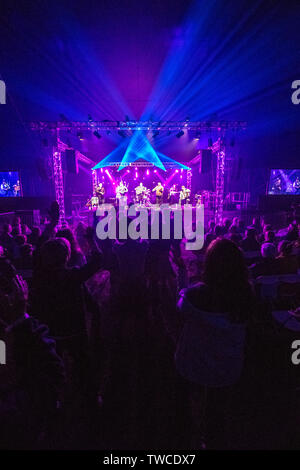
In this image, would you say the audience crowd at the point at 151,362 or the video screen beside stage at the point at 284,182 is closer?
the audience crowd at the point at 151,362

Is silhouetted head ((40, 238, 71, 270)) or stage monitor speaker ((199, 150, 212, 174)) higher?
stage monitor speaker ((199, 150, 212, 174))

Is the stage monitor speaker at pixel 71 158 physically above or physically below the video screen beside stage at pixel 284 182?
above

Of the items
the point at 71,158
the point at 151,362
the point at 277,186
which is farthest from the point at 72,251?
the point at 277,186

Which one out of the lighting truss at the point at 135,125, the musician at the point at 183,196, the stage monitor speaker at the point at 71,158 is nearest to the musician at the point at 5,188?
the stage monitor speaker at the point at 71,158

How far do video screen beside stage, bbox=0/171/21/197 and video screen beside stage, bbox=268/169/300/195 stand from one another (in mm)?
15611

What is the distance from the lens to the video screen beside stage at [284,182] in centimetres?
1523

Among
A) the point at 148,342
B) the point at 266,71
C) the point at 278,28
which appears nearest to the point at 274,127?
the point at 266,71

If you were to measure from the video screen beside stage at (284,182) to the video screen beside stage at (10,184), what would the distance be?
15611 millimetres

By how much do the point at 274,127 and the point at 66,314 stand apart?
52.6ft

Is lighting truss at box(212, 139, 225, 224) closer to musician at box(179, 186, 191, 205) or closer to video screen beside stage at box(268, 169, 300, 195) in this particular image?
musician at box(179, 186, 191, 205)

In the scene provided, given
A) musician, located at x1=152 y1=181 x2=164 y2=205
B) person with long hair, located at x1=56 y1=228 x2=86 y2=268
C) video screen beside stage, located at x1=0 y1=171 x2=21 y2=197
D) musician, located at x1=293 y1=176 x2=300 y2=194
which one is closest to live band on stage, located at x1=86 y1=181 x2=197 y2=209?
musician, located at x1=152 y1=181 x2=164 y2=205

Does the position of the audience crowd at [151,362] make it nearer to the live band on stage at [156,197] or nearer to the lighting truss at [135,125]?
the lighting truss at [135,125]

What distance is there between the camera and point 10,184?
14383mm

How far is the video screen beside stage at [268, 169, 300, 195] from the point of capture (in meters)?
15.2
